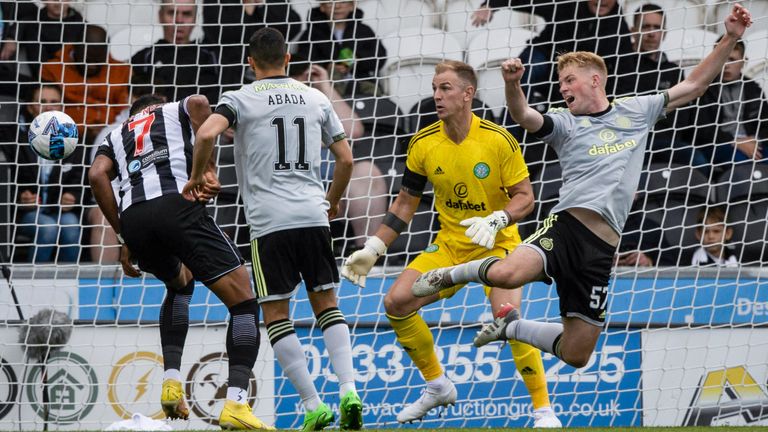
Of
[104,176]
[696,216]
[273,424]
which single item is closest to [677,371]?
[696,216]

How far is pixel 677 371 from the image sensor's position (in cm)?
766

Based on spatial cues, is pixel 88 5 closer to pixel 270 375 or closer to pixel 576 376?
pixel 270 375

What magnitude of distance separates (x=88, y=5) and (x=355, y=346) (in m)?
3.82

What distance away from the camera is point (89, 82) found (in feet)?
28.3

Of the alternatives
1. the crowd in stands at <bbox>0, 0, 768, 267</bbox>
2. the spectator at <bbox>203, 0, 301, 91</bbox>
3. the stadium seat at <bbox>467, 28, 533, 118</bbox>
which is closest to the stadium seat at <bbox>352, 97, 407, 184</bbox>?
the crowd in stands at <bbox>0, 0, 768, 267</bbox>

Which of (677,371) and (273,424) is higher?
(677,371)

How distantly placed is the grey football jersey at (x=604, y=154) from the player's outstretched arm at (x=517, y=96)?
0.18m

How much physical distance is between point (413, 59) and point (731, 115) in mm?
2551

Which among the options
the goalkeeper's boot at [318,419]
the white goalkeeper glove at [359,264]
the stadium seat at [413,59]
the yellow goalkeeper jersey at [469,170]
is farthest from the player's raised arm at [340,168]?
the stadium seat at [413,59]

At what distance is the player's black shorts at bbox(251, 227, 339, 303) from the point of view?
17.9 feet

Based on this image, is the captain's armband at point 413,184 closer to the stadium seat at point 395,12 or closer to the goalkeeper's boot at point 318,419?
the goalkeeper's boot at point 318,419

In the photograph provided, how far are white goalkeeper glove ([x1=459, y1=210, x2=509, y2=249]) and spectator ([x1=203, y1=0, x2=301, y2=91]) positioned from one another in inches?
134

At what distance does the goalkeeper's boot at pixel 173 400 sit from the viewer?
5758 mm

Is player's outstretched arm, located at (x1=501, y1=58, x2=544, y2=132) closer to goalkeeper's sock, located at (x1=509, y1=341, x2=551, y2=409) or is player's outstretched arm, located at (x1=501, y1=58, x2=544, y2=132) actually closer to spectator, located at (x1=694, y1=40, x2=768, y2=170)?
goalkeeper's sock, located at (x1=509, y1=341, x2=551, y2=409)
